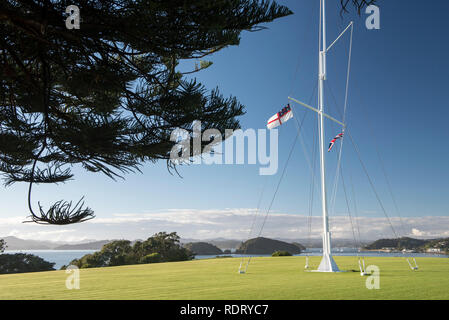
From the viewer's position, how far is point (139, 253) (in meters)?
18.8

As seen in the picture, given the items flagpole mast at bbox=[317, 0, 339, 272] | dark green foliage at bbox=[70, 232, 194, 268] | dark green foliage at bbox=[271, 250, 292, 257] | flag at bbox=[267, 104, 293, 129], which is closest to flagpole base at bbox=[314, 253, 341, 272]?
flagpole mast at bbox=[317, 0, 339, 272]

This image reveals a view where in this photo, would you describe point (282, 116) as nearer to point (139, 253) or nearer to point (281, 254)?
point (281, 254)

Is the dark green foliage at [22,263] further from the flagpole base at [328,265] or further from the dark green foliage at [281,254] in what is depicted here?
the flagpole base at [328,265]

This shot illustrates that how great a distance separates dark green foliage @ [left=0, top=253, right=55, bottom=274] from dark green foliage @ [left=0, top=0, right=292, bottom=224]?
13.2 metres

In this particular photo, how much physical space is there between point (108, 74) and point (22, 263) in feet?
52.6

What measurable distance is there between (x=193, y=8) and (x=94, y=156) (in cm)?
213

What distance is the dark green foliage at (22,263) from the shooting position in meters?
16.2

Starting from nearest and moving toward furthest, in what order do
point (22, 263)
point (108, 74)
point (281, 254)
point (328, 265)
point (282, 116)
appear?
point (108, 74) → point (328, 265) → point (282, 116) → point (22, 263) → point (281, 254)

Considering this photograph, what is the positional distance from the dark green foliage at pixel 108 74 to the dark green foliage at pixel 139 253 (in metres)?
13.0

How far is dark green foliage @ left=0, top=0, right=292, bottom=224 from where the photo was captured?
10.6 ft

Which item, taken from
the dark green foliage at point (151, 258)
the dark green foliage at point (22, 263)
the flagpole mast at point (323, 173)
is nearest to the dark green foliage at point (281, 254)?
the dark green foliage at point (151, 258)
